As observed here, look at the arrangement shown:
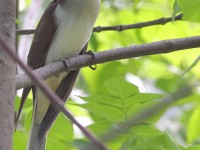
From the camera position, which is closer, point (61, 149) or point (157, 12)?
point (61, 149)

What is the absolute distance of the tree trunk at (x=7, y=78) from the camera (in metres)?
1.02

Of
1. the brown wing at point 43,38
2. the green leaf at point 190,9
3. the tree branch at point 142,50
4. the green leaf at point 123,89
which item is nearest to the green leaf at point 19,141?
the tree branch at point 142,50

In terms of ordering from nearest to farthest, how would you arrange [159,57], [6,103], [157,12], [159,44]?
[6,103]
[159,44]
[157,12]
[159,57]

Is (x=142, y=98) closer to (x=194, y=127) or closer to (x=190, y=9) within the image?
(x=190, y=9)

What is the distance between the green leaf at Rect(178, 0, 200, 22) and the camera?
4.39 ft

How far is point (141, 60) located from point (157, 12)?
15.4 inches

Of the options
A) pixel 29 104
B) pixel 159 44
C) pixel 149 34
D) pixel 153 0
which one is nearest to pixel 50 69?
pixel 29 104

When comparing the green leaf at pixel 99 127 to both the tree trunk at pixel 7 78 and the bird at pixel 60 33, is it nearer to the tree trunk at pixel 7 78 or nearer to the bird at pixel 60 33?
the tree trunk at pixel 7 78

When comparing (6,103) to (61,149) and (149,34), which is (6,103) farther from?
(149,34)

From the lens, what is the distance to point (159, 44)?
149cm

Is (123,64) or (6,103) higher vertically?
(6,103)

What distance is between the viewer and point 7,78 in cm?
112

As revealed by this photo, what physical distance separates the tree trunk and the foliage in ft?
0.65

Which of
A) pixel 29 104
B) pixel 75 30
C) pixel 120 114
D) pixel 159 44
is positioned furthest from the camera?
pixel 75 30
